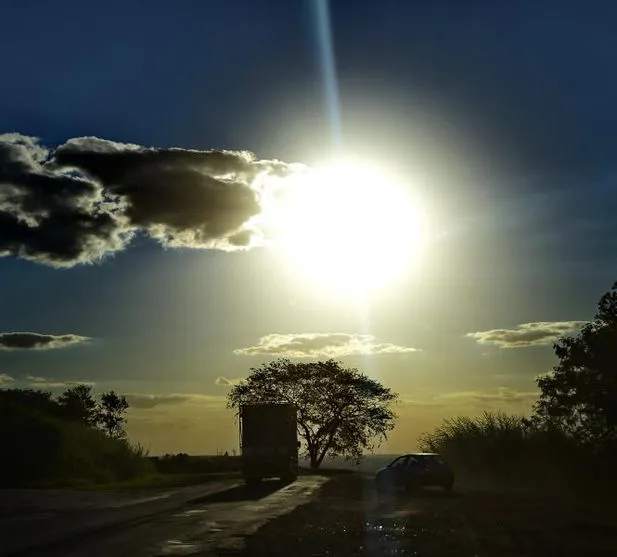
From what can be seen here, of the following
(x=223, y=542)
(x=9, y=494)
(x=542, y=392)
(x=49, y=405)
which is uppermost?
(x=49, y=405)

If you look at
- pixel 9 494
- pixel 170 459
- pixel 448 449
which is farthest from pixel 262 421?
pixel 170 459

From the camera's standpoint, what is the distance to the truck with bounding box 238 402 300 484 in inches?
1722

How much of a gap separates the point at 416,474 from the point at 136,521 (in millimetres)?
16270

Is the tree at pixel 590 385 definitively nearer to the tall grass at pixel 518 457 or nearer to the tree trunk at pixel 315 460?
the tall grass at pixel 518 457

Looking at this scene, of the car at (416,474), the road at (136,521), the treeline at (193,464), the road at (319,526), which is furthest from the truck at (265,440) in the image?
the treeline at (193,464)

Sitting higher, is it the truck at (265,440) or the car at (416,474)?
the truck at (265,440)

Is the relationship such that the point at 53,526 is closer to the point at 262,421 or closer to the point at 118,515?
the point at 118,515

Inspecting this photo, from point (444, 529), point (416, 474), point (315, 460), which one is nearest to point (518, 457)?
point (416, 474)

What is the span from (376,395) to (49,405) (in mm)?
26750

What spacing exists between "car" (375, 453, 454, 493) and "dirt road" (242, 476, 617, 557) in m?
5.74

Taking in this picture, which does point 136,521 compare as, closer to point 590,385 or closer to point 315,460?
point 590,385

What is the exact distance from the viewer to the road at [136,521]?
17.1 metres

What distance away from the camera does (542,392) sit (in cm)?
3262

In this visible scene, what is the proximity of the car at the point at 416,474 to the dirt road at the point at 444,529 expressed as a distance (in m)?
5.74
